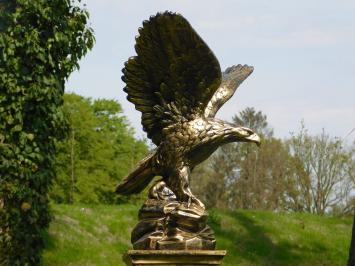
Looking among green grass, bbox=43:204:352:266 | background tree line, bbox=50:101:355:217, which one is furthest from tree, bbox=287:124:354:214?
green grass, bbox=43:204:352:266

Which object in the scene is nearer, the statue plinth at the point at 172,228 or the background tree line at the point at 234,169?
the statue plinth at the point at 172,228

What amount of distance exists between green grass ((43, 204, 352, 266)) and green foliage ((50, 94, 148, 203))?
2004 centimetres

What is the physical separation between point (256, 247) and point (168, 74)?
11902 millimetres

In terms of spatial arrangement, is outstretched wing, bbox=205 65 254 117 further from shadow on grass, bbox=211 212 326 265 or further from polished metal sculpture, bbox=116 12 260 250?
shadow on grass, bbox=211 212 326 265

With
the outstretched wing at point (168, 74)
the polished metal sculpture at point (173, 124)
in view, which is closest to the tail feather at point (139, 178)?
the polished metal sculpture at point (173, 124)

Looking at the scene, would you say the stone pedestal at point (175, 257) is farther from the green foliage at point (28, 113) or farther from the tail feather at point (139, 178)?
the green foliage at point (28, 113)

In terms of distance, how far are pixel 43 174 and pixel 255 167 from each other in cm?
2880

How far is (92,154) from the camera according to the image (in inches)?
1666

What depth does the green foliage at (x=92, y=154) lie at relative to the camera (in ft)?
132

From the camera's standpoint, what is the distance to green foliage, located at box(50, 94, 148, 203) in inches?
1590

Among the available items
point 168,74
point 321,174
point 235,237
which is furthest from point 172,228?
point 321,174

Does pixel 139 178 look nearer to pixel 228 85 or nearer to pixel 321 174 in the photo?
pixel 228 85

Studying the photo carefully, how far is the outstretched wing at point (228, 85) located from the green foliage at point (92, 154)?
31.3 metres

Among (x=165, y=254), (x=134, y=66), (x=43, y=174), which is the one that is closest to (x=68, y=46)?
(x=43, y=174)
